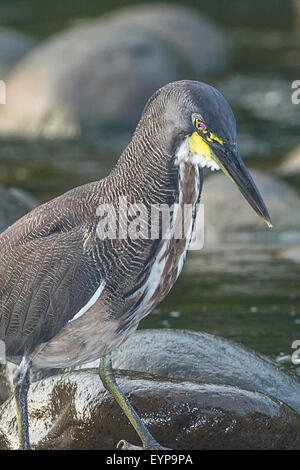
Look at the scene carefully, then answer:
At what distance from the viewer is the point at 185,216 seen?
5.58 metres

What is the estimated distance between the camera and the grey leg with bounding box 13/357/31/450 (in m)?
5.67

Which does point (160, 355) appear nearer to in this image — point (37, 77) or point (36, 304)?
point (36, 304)

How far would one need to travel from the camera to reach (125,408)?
594 cm

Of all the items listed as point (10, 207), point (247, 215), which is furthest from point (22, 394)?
point (247, 215)

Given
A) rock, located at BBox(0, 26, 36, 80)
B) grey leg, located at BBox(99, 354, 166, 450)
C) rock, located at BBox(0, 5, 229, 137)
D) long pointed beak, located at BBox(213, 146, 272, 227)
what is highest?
rock, located at BBox(0, 26, 36, 80)

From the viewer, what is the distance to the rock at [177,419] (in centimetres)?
616

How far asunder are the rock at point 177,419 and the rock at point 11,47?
38.1 ft

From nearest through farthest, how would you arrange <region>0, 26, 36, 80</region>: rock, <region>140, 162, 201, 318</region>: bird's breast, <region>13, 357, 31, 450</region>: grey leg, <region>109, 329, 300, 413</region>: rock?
<region>140, 162, 201, 318</region>: bird's breast, <region>13, 357, 31, 450</region>: grey leg, <region>109, 329, 300, 413</region>: rock, <region>0, 26, 36, 80</region>: rock

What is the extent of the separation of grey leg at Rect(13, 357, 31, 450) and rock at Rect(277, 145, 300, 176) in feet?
26.0

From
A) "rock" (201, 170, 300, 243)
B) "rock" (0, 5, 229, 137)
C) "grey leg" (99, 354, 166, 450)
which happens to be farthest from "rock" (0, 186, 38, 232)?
"rock" (0, 5, 229, 137)

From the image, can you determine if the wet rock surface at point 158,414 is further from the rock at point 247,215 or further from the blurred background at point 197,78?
the rock at point 247,215

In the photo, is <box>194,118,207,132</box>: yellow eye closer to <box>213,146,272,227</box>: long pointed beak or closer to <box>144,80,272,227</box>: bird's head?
<box>144,80,272,227</box>: bird's head

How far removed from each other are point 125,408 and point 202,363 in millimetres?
1167

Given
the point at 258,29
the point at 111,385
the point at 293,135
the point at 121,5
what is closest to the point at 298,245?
the point at 293,135
